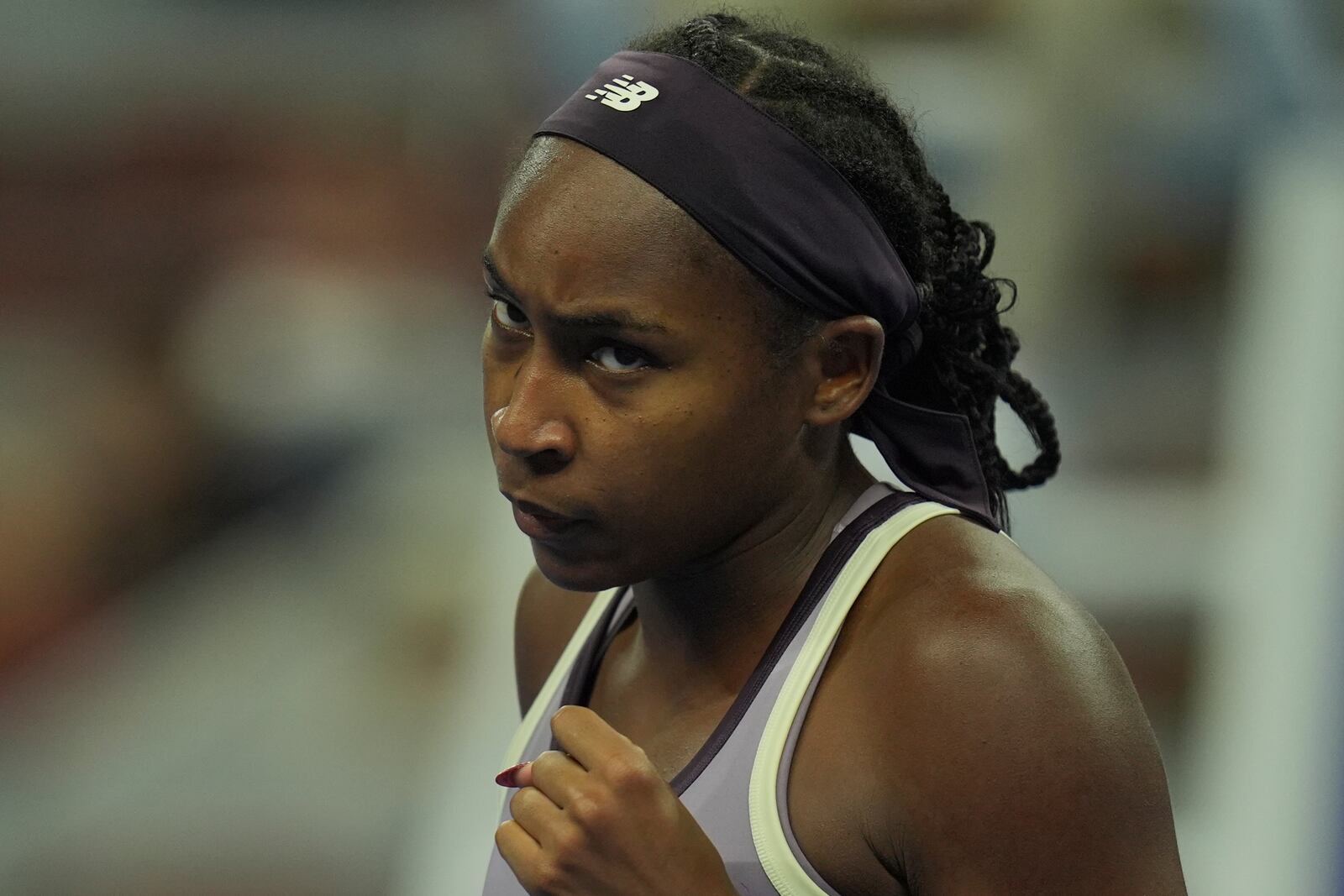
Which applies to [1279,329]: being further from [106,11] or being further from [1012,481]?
[106,11]

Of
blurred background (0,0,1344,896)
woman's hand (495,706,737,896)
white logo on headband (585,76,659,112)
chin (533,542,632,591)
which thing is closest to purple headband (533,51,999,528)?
white logo on headband (585,76,659,112)

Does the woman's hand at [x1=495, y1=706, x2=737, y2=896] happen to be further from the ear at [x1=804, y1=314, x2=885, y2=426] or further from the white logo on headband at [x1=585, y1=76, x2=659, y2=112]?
the white logo on headband at [x1=585, y1=76, x2=659, y2=112]

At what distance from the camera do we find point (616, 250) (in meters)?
1.04

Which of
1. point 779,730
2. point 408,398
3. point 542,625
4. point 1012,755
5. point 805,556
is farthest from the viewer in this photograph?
point 408,398

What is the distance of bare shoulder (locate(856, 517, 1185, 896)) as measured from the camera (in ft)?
3.17

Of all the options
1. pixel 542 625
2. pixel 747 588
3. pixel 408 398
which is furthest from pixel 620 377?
pixel 408 398

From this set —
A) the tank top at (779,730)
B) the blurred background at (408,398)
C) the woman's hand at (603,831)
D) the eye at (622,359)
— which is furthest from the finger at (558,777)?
the blurred background at (408,398)

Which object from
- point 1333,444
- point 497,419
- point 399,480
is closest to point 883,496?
point 497,419

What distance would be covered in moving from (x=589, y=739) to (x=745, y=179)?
39 cm

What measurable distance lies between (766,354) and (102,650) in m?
2.57

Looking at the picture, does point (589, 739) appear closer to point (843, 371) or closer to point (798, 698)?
point (798, 698)

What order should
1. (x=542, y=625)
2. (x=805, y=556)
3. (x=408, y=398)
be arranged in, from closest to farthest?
(x=805, y=556), (x=542, y=625), (x=408, y=398)

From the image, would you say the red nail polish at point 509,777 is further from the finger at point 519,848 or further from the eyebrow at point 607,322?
the eyebrow at point 607,322

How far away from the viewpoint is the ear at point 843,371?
3.66 feet
